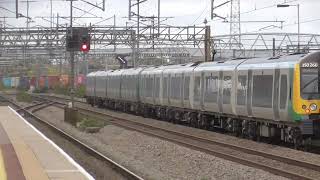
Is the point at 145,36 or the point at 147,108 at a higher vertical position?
the point at 145,36

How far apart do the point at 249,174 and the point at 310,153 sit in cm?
437

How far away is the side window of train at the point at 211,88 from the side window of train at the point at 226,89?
2.95 feet

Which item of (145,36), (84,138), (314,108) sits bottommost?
(84,138)

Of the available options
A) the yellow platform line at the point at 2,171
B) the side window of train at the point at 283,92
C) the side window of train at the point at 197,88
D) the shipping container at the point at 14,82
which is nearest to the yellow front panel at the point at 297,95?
the side window of train at the point at 283,92

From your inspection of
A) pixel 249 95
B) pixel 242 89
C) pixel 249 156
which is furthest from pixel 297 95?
pixel 242 89

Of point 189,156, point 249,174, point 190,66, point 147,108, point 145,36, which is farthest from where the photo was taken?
point 145,36

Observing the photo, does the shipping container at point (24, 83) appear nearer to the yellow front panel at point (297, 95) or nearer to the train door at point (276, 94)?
the train door at point (276, 94)

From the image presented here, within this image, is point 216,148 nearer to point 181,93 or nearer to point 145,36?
point 181,93

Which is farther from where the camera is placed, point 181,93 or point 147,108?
point 147,108

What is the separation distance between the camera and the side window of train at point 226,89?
22.9 metres

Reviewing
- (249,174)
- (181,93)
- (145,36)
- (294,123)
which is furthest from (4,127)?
(145,36)

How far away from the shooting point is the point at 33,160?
1538cm

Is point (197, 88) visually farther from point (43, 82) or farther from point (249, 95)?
point (43, 82)

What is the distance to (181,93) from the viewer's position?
29422 millimetres
